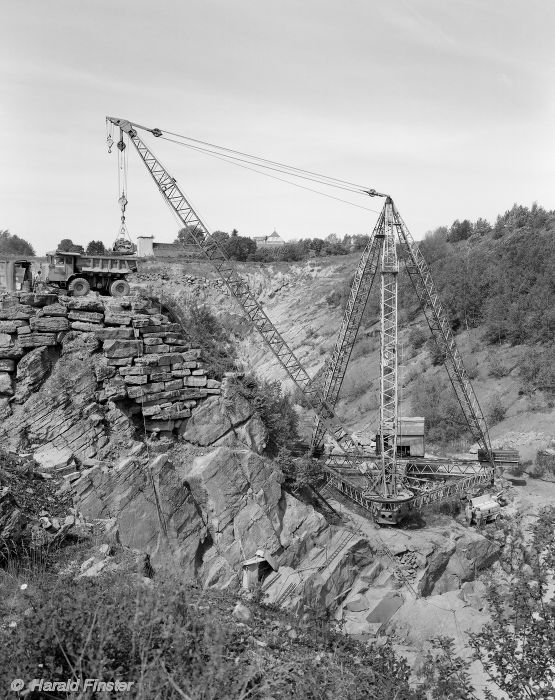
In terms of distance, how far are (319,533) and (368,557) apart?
1765 mm

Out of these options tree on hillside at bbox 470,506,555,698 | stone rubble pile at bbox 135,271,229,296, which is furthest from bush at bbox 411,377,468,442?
stone rubble pile at bbox 135,271,229,296

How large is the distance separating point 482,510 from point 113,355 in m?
14.7

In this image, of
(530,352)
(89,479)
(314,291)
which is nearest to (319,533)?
(89,479)

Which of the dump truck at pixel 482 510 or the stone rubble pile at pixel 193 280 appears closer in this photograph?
the dump truck at pixel 482 510

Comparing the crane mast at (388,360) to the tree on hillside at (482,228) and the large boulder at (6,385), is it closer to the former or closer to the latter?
the large boulder at (6,385)

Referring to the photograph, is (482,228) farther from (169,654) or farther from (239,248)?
(169,654)

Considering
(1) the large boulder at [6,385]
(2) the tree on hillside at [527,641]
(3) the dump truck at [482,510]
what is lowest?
(3) the dump truck at [482,510]

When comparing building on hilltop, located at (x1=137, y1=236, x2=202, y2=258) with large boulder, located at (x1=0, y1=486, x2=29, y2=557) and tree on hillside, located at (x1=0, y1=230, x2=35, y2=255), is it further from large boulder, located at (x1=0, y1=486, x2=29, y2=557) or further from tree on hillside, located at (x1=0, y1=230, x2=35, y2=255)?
large boulder, located at (x1=0, y1=486, x2=29, y2=557)

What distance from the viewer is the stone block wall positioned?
1276 cm

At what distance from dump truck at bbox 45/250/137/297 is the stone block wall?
3805mm

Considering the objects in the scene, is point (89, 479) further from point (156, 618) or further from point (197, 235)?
point (197, 235)

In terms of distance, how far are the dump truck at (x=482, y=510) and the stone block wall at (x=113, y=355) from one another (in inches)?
481

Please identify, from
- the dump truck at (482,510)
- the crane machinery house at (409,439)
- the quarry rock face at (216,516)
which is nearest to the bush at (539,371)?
the crane machinery house at (409,439)

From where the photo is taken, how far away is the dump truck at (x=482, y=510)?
2061 centimetres
